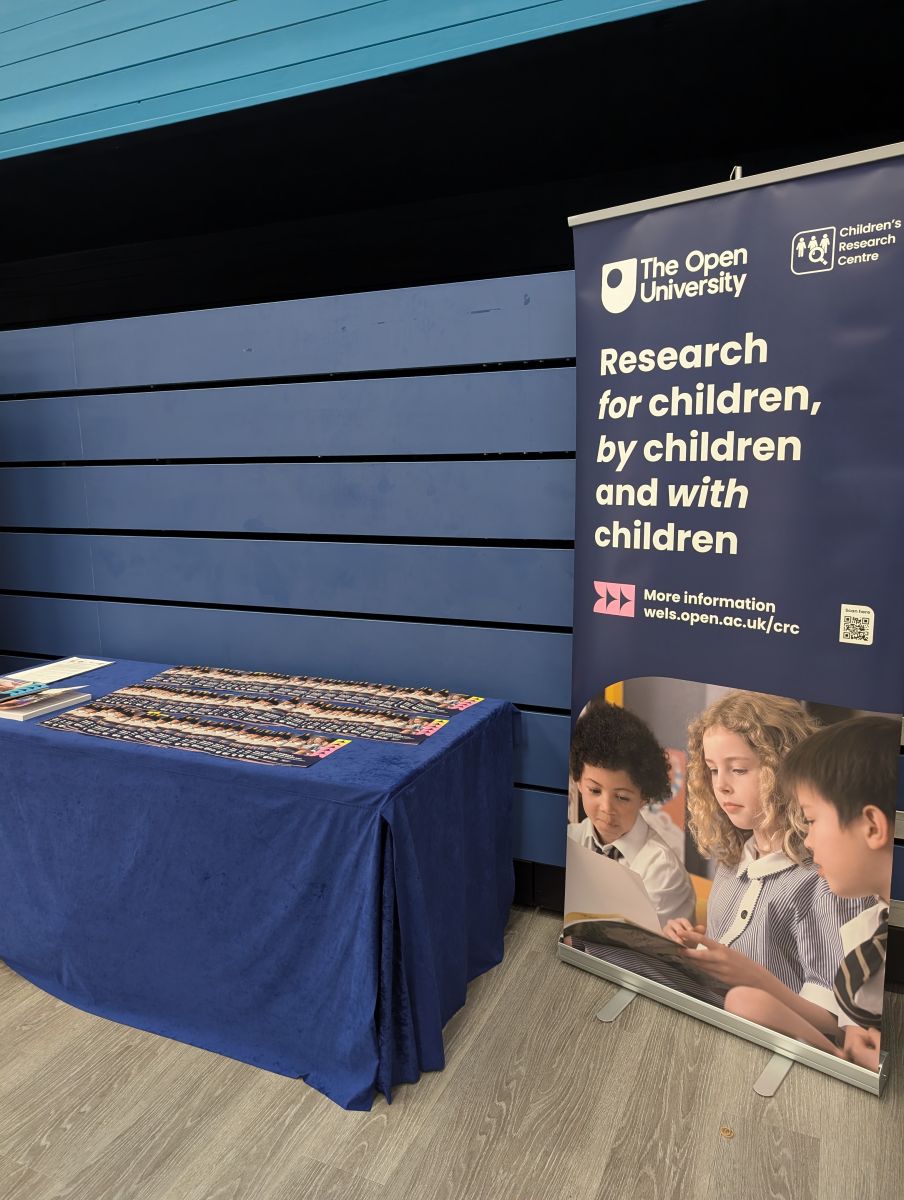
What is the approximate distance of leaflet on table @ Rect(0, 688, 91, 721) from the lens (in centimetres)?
216

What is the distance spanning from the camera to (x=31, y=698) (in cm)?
227

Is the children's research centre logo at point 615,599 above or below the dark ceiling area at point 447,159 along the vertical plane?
below

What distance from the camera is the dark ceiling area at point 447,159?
5.50ft

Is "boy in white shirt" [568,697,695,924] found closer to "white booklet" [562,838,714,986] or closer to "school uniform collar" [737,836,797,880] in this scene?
"white booklet" [562,838,714,986]

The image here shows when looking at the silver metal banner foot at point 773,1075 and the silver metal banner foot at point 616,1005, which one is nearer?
the silver metal banner foot at point 773,1075

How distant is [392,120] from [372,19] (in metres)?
0.22

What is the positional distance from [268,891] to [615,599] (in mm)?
1043

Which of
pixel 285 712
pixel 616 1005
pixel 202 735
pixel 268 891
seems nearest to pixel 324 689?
pixel 285 712

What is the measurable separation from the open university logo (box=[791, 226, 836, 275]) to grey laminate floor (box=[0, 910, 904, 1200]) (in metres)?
1.70

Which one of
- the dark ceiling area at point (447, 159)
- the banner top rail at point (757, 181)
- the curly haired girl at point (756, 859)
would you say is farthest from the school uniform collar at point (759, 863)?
the dark ceiling area at point (447, 159)

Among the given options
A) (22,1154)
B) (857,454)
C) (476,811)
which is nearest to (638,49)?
(857,454)

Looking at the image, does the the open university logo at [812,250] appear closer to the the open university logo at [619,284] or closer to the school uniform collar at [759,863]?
the the open university logo at [619,284]

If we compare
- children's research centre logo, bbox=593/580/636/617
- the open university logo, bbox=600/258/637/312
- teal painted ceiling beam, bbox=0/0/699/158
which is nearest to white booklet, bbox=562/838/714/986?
children's research centre logo, bbox=593/580/636/617

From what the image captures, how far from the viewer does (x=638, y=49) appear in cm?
166
